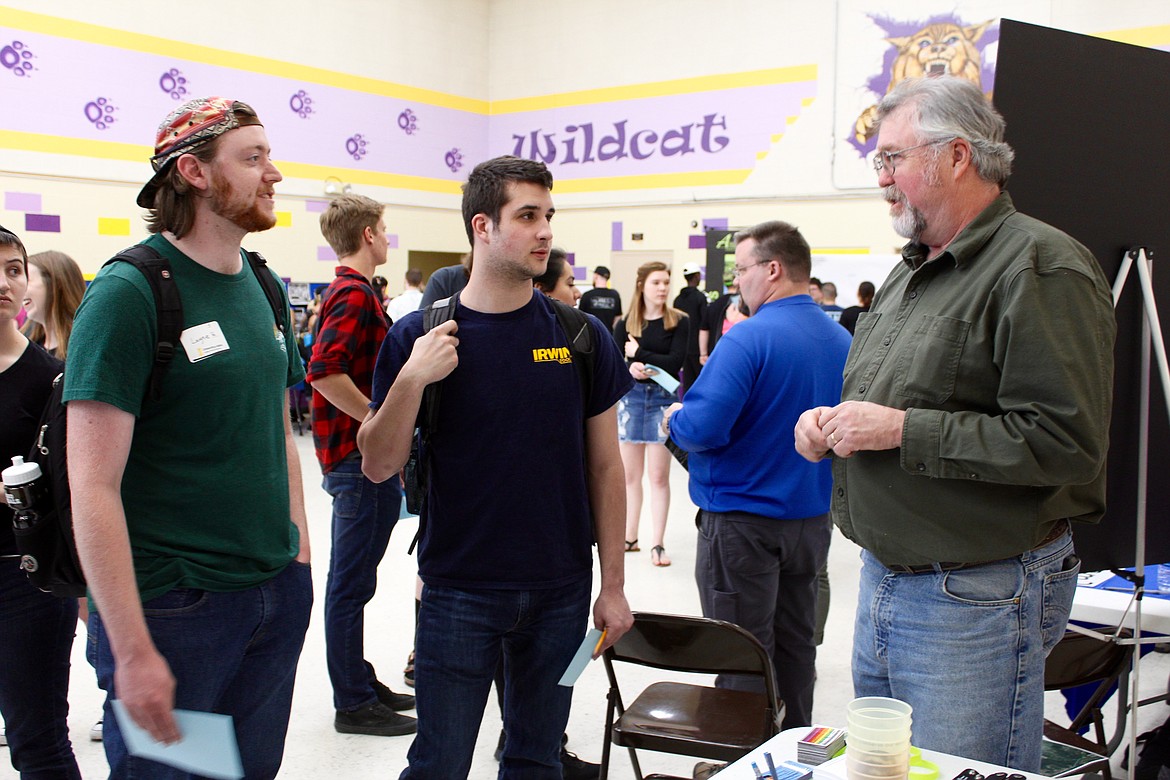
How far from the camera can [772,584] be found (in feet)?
9.21

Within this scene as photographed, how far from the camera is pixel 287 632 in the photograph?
71.7 inches

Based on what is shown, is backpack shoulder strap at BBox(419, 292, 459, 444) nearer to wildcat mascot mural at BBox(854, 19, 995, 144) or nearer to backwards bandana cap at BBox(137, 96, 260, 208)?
backwards bandana cap at BBox(137, 96, 260, 208)

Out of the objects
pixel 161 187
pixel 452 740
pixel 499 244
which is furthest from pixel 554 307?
pixel 452 740

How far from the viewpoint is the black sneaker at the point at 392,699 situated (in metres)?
3.37

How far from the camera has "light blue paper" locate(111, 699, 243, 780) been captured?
1.49 meters

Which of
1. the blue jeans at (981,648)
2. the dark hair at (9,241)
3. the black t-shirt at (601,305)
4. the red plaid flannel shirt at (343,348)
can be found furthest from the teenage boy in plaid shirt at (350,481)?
the black t-shirt at (601,305)

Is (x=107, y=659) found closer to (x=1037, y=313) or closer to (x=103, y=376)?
(x=103, y=376)

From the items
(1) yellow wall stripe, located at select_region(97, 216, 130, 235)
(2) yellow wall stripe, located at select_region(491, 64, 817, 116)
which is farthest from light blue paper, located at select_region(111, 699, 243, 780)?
(2) yellow wall stripe, located at select_region(491, 64, 817, 116)

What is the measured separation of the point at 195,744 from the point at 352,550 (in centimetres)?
162

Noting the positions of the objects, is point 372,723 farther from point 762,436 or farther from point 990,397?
point 990,397

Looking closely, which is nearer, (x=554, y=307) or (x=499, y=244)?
(x=499, y=244)

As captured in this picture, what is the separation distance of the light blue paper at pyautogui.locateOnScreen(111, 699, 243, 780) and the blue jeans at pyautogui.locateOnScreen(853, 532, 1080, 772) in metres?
1.18

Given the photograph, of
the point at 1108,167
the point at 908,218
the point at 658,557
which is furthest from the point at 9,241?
the point at 658,557

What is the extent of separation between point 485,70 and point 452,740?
1355 centimetres
